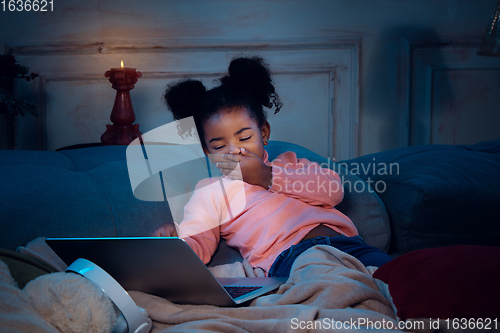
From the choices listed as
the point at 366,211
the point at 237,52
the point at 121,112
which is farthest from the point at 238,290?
the point at 237,52

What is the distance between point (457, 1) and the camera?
1.84 m

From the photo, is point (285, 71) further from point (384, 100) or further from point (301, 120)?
point (384, 100)

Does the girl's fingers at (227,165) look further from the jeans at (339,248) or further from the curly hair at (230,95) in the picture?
the jeans at (339,248)

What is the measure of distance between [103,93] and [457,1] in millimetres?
1656

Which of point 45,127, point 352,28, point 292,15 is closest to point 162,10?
point 292,15

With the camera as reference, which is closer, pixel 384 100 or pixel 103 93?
pixel 103 93

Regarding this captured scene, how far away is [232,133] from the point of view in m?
1.07

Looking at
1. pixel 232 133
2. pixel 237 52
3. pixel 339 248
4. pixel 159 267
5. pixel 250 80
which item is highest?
pixel 237 52

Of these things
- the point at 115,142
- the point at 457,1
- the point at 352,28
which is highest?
the point at 457,1

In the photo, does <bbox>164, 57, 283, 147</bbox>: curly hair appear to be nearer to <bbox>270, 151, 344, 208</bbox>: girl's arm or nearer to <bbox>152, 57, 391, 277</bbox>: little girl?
<bbox>152, 57, 391, 277</bbox>: little girl

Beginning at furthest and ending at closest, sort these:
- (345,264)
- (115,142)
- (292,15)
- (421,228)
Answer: (292,15) → (115,142) → (421,228) → (345,264)

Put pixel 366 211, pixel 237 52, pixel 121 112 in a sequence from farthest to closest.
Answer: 1. pixel 237 52
2. pixel 121 112
3. pixel 366 211

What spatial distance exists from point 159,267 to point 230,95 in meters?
0.63

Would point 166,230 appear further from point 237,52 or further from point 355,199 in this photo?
point 237,52
